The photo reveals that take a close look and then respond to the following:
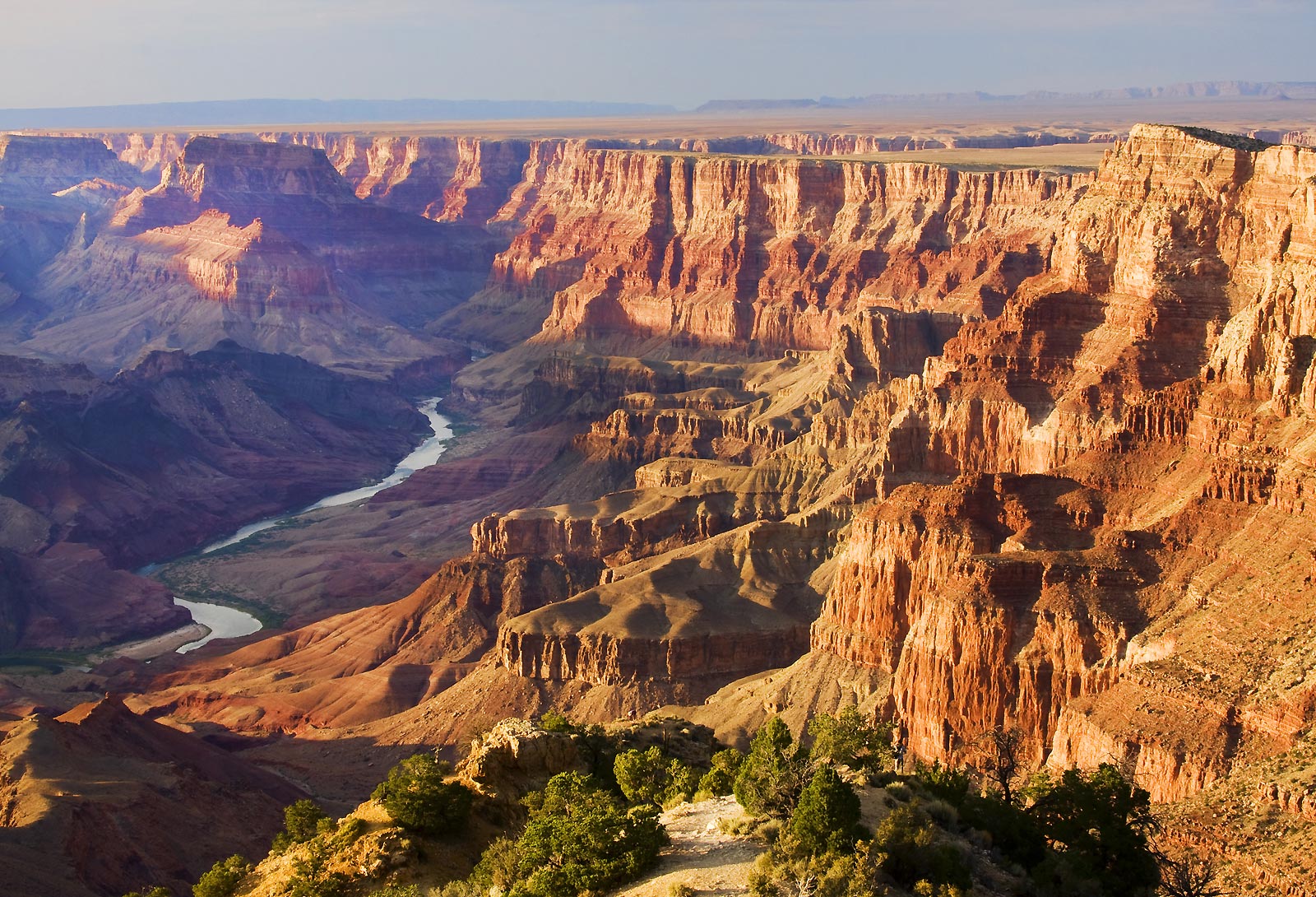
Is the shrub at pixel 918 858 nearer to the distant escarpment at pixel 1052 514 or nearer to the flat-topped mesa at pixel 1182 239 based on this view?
the distant escarpment at pixel 1052 514

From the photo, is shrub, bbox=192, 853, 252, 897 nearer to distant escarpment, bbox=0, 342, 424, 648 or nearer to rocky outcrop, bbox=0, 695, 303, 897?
rocky outcrop, bbox=0, 695, 303, 897

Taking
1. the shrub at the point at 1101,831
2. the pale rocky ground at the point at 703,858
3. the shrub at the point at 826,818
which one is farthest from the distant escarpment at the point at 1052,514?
the shrub at the point at 826,818

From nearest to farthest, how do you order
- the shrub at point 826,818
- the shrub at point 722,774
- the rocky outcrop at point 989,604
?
the shrub at point 826,818
the shrub at point 722,774
the rocky outcrop at point 989,604

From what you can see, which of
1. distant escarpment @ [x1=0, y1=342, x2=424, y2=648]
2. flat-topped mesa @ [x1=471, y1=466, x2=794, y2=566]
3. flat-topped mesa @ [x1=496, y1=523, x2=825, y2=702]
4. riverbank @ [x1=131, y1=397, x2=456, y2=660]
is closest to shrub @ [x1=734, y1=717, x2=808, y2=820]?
flat-topped mesa @ [x1=496, y1=523, x2=825, y2=702]

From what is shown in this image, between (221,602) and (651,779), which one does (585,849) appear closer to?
(651,779)

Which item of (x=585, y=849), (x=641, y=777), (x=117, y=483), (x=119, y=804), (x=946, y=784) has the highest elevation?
(x=585, y=849)

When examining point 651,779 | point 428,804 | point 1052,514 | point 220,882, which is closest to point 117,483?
point 1052,514
